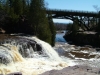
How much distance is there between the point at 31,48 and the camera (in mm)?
31250

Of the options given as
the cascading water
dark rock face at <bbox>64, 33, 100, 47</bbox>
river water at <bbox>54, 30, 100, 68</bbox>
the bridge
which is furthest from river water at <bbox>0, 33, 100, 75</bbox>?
the bridge

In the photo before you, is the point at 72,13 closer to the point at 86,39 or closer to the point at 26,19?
the point at 86,39

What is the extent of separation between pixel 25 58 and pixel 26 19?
19861 millimetres

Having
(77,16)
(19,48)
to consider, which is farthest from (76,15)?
(19,48)

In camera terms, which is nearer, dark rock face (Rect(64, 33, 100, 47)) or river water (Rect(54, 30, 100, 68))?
river water (Rect(54, 30, 100, 68))

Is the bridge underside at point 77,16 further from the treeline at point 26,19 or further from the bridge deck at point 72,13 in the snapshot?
the treeline at point 26,19

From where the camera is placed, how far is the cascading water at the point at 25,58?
22.3m

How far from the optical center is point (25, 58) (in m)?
28.5

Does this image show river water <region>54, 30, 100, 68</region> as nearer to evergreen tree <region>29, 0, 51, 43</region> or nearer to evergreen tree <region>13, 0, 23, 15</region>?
evergreen tree <region>29, 0, 51, 43</region>

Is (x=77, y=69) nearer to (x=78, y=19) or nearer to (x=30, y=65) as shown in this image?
(x=30, y=65)

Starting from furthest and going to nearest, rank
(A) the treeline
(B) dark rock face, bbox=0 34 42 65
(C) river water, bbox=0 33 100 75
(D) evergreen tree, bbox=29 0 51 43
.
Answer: (A) the treeline → (D) evergreen tree, bbox=29 0 51 43 → (B) dark rock face, bbox=0 34 42 65 → (C) river water, bbox=0 33 100 75

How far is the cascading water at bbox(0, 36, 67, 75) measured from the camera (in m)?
22.3

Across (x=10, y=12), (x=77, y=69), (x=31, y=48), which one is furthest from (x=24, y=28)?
(x=77, y=69)

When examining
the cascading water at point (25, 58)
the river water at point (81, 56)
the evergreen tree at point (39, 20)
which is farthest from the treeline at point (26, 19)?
the cascading water at point (25, 58)
